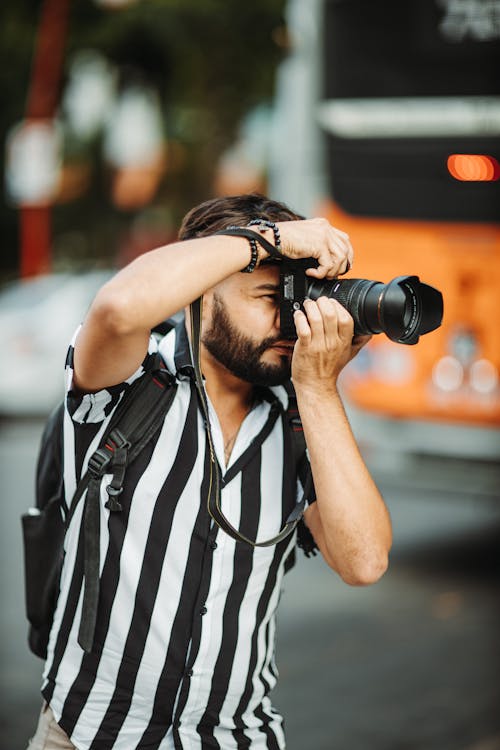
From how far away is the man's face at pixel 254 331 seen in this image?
7.29 feet

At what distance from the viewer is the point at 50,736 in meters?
2.22

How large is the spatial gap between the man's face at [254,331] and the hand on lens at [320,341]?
63 mm

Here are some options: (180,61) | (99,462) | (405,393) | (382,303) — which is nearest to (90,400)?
(99,462)

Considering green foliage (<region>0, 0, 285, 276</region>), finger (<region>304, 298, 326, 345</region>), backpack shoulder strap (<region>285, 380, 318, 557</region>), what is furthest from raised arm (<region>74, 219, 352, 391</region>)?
green foliage (<region>0, 0, 285, 276</region>)

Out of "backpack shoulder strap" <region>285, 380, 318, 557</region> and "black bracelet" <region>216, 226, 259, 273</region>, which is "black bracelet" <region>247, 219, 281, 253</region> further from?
"backpack shoulder strap" <region>285, 380, 318, 557</region>

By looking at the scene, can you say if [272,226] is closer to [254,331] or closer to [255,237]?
[255,237]

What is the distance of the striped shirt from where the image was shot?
2160mm

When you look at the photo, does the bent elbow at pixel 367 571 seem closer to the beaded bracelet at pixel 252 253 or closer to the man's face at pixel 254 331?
the man's face at pixel 254 331

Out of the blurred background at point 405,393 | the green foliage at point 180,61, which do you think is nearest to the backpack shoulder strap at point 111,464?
the blurred background at point 405,393

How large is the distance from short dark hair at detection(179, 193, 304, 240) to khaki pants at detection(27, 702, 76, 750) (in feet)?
3.17

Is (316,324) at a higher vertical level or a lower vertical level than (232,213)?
lower

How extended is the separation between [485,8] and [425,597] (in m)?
3.11

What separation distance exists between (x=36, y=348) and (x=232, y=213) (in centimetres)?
943

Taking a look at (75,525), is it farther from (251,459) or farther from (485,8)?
(485,8)
